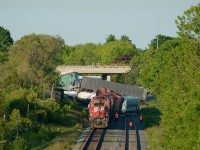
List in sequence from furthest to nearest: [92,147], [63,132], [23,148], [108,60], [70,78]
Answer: [108,60] < [70,78] < [63,132] < [92,147] < [23,148]

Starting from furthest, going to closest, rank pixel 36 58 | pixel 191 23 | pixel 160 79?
pixel 36 58, pixel 160 79, pixel 191 23

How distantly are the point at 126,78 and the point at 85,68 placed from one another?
30.4ft

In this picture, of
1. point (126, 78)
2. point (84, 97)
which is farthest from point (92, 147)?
point (126, 78)

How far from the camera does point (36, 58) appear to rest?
246ft

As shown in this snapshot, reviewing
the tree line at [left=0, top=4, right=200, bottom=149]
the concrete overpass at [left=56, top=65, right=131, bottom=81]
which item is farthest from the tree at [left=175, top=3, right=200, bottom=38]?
the concrete overpass at [left=56, top=65, right=131, bottom=81]

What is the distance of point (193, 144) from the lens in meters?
25.4

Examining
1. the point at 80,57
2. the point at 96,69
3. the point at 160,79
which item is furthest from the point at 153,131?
the point at 80,57

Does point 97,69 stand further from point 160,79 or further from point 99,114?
point 99,114

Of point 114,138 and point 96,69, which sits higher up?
point 96,69

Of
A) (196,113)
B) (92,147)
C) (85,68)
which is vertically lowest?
(92,147)

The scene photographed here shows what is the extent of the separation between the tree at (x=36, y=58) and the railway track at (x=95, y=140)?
25.4 meters

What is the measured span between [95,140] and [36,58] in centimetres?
3318

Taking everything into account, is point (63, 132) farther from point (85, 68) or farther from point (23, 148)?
point (85, 68)

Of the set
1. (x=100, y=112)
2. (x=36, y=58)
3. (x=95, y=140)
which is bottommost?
(x=95, y=140)
